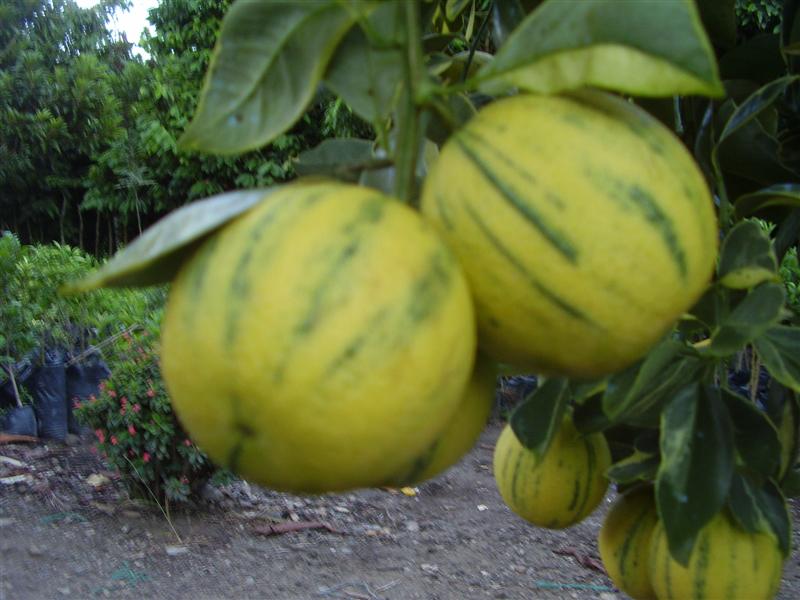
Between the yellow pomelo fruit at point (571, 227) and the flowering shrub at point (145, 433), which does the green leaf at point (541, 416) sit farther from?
the flowering shrub at point (145, 433)

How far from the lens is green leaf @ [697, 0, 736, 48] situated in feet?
2.46

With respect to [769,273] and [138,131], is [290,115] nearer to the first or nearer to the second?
[769,273]

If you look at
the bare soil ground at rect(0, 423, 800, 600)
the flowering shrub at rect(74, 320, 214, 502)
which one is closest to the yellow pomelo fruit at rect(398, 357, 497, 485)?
the bare soil ground at rect(0, 423, 800, 600)

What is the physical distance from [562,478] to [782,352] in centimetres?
24

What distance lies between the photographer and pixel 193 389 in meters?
0.39

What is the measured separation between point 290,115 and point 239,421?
189 mm

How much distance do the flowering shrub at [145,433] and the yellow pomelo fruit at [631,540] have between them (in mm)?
2857

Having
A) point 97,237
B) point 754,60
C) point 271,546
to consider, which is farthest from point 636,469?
point 97,237

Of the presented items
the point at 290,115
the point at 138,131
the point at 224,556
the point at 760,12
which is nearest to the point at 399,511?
the point at 224,556

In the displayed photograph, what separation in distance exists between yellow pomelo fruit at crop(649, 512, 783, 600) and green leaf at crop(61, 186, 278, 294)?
0.49 meters

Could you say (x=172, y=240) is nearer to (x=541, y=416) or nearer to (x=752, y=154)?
(x=541, y=416)

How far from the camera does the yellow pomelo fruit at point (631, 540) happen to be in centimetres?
79

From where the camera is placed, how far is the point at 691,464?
2.06ft

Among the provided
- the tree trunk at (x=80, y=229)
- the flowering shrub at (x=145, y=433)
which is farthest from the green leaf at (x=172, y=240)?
the tree trunk at (x=80, y=229)
